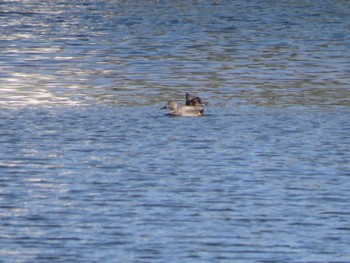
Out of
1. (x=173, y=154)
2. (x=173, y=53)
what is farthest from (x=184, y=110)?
(x=173, y=53)

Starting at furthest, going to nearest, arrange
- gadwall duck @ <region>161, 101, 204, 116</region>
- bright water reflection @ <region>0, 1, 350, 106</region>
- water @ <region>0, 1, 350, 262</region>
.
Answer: bright water reflection @ <region>0, 1, 350, 106</region> → gadwall duck @ <region>161, 101, 204, 116</region> → water @ <region>0, 1, 350, 262</region>

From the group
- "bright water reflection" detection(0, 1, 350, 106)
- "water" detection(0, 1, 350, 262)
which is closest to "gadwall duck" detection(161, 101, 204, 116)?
"water" detection(0, 1, 350, 262)

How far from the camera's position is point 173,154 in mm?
22562

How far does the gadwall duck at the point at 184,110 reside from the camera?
2686 cm

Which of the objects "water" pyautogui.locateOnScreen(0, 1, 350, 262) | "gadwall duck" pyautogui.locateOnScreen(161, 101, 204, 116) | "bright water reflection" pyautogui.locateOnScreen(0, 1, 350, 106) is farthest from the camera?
"bright water reflection" pyautogui.locateOnScreen(0, 1, 350, 106)

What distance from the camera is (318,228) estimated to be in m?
17.1

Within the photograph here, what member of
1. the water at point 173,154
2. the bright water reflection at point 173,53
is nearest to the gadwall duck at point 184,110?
the water at point 173,154

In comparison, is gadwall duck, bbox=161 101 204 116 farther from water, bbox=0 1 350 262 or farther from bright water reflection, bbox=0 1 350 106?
bright water reflection, bbox=0 1 350 106

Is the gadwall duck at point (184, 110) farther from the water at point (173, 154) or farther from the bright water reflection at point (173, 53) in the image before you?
the bright water reflection at point (173, 53)

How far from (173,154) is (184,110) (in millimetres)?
4415

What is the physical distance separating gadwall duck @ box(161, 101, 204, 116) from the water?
0.21 m

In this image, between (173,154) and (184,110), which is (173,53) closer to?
(184,110)

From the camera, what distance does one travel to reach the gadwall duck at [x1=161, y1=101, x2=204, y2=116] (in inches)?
1057

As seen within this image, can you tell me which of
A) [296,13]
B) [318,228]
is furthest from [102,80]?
[296,13]
